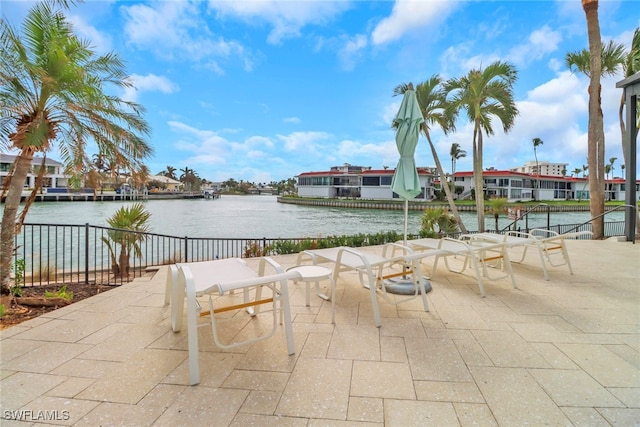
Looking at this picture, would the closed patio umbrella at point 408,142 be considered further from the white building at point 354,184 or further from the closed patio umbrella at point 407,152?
the white building at point 354,184

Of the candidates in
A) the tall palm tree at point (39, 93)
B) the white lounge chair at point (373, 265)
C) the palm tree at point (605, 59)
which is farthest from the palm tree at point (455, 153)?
the tall palm tree at point (39, 93)

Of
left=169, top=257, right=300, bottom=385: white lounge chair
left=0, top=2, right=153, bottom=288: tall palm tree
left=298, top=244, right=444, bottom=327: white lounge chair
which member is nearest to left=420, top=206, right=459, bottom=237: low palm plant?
left=298, top=244, right=444, bottom=327: white lounge chair

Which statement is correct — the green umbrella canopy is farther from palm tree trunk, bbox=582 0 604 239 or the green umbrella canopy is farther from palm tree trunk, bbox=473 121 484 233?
palm tree trunk, bbox=582 0 604 239

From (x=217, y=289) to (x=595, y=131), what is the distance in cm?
1051

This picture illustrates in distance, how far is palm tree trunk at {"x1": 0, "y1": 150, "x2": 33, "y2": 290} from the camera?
124 inches

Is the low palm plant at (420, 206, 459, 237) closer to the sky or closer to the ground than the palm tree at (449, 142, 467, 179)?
closer to the ground

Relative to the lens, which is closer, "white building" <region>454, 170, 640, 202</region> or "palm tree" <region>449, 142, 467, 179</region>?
"white building" <region>454, 170, 640, 202</region>

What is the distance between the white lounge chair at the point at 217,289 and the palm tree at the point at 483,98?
8705mm

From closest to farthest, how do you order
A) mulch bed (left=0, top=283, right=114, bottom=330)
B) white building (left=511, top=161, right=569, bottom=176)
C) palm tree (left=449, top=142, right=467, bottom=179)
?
mulch bed (left=0, top=283, right=114, bottom=330)
palm tree (left=449, top=142, right=467, bottom=179)
white building (left=511, top=161, right=569, bottom=176)

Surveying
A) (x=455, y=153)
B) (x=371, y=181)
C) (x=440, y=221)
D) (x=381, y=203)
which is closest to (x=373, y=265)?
(x=440, y=221)

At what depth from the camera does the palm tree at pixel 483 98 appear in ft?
27.3

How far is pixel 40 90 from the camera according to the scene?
3.28 meters

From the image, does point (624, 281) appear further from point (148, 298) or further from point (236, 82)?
point (236, 82)

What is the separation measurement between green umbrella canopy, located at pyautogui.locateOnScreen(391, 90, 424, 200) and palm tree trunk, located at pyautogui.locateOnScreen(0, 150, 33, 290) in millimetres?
4117
